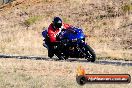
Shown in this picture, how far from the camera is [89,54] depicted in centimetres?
2017

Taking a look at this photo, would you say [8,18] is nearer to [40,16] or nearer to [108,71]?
[40,16]

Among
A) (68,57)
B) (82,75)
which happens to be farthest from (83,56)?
(82,75)

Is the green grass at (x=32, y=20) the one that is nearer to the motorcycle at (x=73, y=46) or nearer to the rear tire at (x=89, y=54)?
the motorcycle at (x=73, y=46)

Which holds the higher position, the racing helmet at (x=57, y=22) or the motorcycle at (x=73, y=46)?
the racing helmet at (x=57, y=22)

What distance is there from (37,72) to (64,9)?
33241 millimetres

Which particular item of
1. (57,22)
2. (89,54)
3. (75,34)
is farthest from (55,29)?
(89,54)

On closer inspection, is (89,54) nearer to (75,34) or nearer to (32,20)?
(75,34)

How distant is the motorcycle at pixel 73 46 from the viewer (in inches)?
794

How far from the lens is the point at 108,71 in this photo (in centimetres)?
1686

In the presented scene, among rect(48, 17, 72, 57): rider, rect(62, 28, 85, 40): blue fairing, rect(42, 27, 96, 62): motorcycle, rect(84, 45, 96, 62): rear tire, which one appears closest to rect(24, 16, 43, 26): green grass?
rect(48, 17, 72, 57): rider

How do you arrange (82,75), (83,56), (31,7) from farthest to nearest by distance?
1. (31,7)
2. (83,56)
3. (82,75)

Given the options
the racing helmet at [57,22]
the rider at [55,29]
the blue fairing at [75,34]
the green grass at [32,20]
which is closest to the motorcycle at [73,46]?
the blue fairing at [75,34]

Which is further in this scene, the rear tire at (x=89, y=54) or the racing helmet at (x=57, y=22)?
the racing helmet at (x=57, y=22)

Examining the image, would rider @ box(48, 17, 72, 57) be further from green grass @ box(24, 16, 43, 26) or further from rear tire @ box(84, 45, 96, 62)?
green grass @ box(24, 16, 43, 26)
